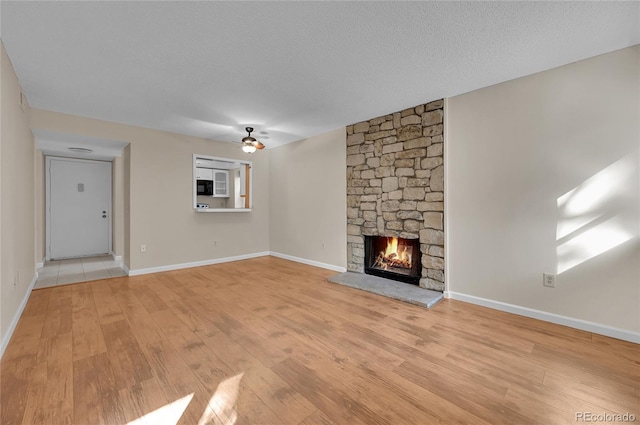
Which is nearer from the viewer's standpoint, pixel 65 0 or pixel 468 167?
pixel 65 0

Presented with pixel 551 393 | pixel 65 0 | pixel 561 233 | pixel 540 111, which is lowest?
pixel 551 393

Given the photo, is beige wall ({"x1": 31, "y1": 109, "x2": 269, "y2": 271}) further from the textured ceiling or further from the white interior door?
the white interior door

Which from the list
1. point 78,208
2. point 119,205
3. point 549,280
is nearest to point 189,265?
point 119,205

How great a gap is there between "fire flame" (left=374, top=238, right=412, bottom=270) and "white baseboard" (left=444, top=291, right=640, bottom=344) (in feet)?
2.39

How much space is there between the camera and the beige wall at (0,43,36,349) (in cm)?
219

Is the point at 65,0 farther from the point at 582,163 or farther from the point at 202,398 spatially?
the point at 582,163

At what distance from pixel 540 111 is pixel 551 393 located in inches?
97.6

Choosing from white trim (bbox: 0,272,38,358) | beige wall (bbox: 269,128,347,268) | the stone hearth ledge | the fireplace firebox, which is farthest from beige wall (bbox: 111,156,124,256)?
the fireplace firebox

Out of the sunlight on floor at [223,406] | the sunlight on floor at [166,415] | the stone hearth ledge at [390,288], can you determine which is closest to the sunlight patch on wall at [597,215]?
the stone hearth ledge at [390,288]

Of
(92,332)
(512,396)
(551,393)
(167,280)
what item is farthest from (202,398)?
(167,280)

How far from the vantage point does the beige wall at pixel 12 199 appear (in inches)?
86.1

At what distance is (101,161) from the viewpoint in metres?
6.03

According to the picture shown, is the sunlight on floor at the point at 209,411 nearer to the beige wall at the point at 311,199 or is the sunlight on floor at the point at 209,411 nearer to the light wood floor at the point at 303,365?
the light wood floor at the point at 303,365

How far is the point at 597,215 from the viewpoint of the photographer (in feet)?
7.82
